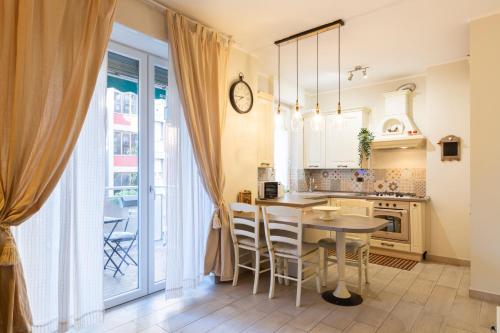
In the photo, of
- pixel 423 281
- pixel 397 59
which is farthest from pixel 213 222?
pixel 397 59

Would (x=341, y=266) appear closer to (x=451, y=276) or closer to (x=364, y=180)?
(x=451, y=276)

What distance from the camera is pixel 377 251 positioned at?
464 cm

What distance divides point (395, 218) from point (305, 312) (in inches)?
98.3

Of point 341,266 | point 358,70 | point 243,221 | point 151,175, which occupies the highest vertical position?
point 358,70

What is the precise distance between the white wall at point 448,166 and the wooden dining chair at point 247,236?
270 cm

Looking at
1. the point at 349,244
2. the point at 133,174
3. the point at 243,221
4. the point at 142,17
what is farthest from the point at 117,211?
the point at 349,244

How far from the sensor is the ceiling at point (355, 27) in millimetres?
2836

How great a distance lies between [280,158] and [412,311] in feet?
10.6

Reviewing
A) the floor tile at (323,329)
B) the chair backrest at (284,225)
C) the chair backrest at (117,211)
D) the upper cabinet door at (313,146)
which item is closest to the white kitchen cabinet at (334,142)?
the upper cabinet door at (313,146)

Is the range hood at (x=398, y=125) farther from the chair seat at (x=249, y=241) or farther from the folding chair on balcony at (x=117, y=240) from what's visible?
the folding chair on balcony at (x=117, y=240)

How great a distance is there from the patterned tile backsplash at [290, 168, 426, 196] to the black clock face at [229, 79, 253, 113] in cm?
215

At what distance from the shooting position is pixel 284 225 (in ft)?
9.27

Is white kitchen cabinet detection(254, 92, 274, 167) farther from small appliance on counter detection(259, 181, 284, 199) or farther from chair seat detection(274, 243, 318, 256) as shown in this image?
chair seat detection(274, 243, 318, 256)

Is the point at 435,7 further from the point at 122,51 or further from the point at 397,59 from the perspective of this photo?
the point at 122,51
